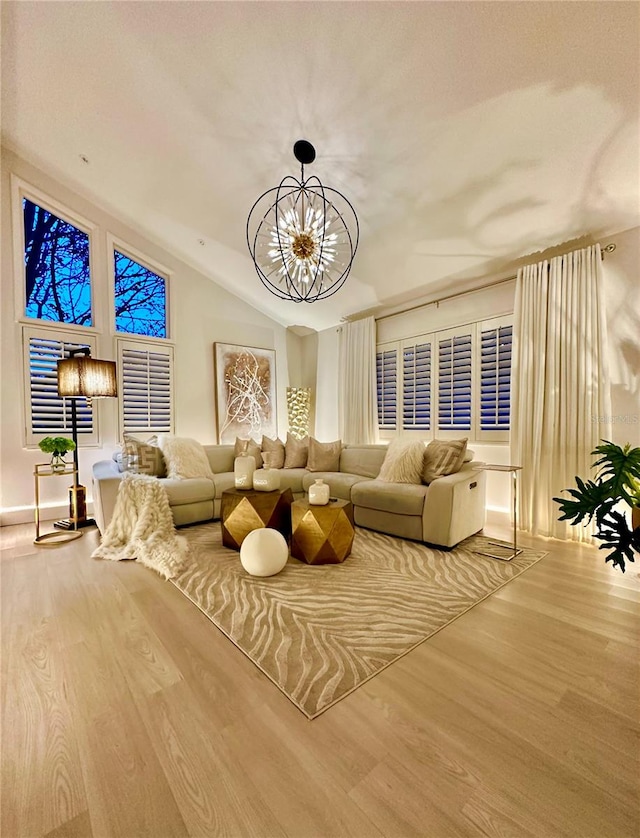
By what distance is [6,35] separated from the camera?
259 centimetres

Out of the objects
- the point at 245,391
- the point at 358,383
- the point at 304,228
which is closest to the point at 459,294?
the point at 358,383

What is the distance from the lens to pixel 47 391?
390 cm

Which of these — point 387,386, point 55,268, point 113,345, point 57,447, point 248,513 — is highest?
point 55,268

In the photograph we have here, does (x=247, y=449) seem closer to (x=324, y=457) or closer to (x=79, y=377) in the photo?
(x=324, y=457)

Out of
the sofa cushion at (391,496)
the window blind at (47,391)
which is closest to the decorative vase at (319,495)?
the sofa cushion at (391,496)

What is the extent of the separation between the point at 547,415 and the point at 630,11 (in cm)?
255

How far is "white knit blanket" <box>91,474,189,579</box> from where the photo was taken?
275 centimetres

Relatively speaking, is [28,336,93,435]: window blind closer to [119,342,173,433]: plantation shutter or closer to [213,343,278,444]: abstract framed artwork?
[119,342,173,433]: plantation shutter

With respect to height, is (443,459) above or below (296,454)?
above

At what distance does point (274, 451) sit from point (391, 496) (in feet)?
6.06

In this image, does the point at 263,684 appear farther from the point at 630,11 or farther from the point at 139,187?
the point at 139,187

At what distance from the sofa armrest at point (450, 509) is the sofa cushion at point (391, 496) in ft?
0.31

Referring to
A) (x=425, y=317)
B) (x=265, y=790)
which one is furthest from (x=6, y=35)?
(x=265, y=790)

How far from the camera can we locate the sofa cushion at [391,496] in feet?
9.73
